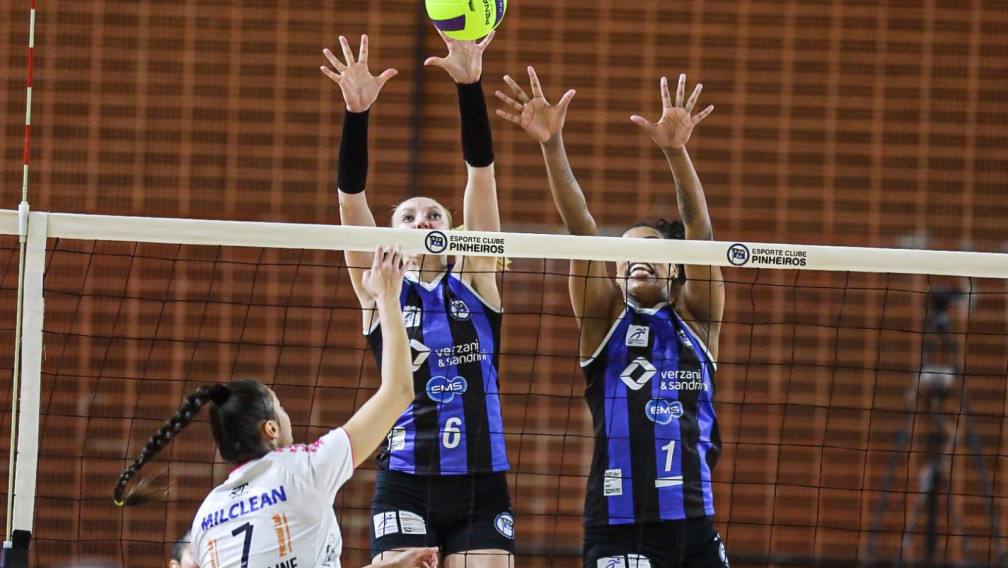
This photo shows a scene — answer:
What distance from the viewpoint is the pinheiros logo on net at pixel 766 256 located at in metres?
4.40

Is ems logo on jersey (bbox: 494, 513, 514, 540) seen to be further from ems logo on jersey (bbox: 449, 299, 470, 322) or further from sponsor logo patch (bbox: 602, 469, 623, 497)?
ems logo on jersey (bbox: 449, 299, 470, 322)

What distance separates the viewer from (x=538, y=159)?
27.6 feet

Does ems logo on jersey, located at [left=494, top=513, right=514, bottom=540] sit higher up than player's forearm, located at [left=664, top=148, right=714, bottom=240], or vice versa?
player's forearm, located at [left=664, top=148, right=714, bottom=240]

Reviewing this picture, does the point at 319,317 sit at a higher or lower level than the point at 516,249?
lower

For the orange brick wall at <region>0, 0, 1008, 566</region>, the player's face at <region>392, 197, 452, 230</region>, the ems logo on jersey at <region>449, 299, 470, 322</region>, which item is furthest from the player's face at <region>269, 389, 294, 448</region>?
the orange brick wall at <region>0, 0, 1008, 566</region>

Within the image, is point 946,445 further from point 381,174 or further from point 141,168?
point 141,168

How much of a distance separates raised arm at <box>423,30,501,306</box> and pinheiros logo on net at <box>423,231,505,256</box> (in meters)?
0.33

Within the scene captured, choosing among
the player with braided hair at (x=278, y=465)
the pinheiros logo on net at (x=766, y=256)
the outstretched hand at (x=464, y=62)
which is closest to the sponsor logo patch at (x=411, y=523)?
the player with braided hair at (x=278, y=465)

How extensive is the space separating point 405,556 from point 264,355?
16.0ft

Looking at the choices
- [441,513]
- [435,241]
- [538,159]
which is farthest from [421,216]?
[538,159]

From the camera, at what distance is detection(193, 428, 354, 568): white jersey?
3209mm

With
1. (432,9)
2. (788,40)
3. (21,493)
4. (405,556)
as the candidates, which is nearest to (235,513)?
(405,556)

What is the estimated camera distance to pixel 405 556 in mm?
3570

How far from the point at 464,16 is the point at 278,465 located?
2.14 m
